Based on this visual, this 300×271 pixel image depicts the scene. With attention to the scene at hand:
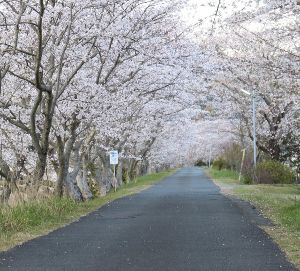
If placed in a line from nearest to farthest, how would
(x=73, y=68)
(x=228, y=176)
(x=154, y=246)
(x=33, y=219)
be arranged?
(x=154, y=246) < (x=33, y=219) < (x=73, y=68) < (x=228, y=176)

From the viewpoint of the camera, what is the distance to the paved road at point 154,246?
7852 mm

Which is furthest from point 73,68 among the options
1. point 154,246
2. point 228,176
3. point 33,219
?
point 228,176

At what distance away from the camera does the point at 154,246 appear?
957cm

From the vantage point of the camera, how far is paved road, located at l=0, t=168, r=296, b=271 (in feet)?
25.8

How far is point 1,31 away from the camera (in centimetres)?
1720

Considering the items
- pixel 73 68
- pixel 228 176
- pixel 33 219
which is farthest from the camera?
pixel 228 176

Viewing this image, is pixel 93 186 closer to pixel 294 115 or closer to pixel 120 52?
pixel 294 115

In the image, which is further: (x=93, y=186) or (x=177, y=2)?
(x=93, y=186)

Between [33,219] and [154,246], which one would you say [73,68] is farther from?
[154,246]

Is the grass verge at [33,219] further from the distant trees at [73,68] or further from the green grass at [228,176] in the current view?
the green grass at [228,176]

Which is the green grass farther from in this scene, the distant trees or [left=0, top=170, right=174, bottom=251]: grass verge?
[left=0, top=170, right=174, bottom=251]: grass verge

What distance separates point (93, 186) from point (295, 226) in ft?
88.8

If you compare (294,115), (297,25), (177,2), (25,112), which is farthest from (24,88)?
(294,115)

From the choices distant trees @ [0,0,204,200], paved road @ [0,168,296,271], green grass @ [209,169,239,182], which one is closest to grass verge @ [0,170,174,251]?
paved road @ [0,168,296,271]
